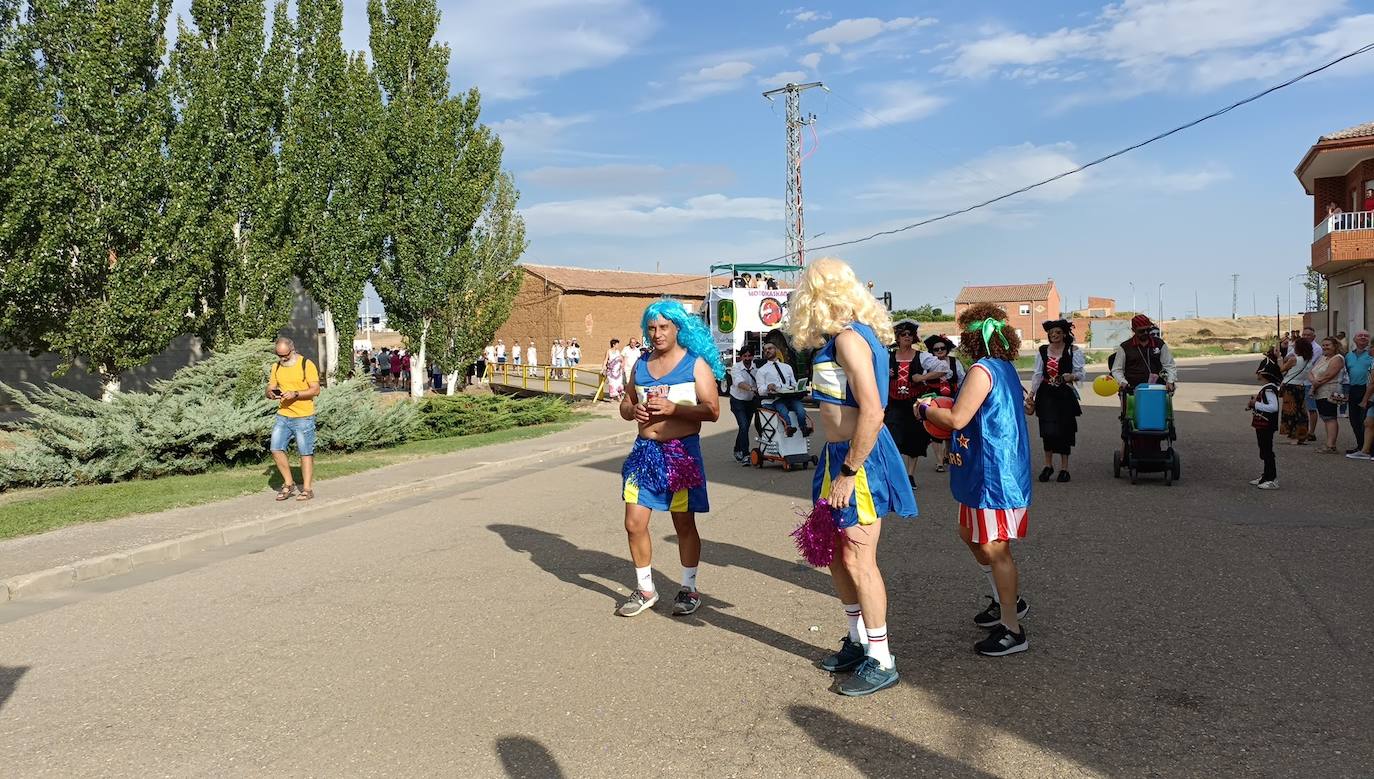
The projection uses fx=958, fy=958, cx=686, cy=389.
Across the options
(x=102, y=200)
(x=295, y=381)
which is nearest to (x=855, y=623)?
(x=295, y=381)

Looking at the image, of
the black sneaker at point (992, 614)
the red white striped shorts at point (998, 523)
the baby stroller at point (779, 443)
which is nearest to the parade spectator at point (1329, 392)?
the baby stroller at point (779, 443)

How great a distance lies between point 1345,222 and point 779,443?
2455 centimetres

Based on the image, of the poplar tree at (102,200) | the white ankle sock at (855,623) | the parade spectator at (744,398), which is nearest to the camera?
the white ankle sock at (855,623)

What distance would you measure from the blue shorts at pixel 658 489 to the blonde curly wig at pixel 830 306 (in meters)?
1.40

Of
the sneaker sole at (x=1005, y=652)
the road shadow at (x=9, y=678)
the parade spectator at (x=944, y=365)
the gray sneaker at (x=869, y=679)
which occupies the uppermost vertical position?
the parade spectator at (x=944, y=365)

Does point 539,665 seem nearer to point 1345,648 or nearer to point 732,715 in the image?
point 732,715

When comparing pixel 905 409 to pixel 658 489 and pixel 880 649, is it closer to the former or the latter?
pixel 658 489

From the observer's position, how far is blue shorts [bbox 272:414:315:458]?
32.4 ft

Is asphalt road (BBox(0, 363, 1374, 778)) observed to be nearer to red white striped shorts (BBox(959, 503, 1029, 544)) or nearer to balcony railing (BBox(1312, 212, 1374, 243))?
red white striped shorts (BBox(959, 503, 1029, 544))

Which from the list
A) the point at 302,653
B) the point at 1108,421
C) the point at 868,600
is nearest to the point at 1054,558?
the point at 868,600

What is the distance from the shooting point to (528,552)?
24.1ft

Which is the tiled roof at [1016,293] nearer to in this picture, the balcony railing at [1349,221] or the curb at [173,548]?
the balcony railing at [1349,221]

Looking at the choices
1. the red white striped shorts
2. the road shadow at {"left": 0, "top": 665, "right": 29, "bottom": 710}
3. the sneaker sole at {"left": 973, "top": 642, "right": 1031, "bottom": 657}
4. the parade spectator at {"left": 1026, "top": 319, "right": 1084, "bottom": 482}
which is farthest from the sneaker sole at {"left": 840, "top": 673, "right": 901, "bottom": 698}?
the parade spectator at {"left": 1026, "top": 319, "right": 1084, "bottom": 482}

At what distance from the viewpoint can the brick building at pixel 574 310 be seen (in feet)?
153
